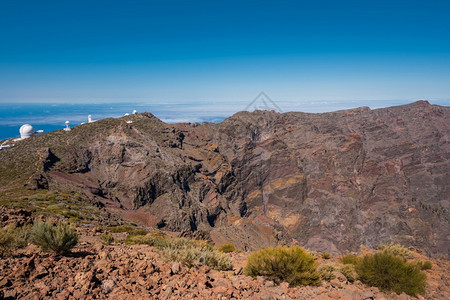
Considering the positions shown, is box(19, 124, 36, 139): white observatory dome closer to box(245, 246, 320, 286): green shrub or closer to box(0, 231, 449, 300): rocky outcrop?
box(0, 231, 449, 300): rocky outcrop

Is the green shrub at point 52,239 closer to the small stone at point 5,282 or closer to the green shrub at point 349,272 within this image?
the small stone at point 5,282

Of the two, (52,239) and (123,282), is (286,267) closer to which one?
(123,282)

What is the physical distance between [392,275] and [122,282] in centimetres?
965

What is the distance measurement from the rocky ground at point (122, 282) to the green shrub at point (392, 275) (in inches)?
15.5

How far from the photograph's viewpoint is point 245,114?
414 feet

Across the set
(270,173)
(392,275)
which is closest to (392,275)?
(392,275)

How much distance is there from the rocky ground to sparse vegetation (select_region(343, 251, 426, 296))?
1.29ft

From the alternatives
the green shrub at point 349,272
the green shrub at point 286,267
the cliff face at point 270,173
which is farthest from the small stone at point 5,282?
the cliff face at point 270,173

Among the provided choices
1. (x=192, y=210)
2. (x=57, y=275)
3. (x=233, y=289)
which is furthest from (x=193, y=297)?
(x=192, y=210)

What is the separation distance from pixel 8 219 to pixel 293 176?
3975 inches

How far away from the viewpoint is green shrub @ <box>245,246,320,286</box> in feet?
26.0

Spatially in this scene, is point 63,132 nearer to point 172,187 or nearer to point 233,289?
point 172,187

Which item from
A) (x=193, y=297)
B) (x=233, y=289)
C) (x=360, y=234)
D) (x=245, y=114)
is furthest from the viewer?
(x=245, y=114)

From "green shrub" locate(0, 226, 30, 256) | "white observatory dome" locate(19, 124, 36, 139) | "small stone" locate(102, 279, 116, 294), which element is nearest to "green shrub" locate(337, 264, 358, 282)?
"small stone" locate(102, 279, 116, 294)
